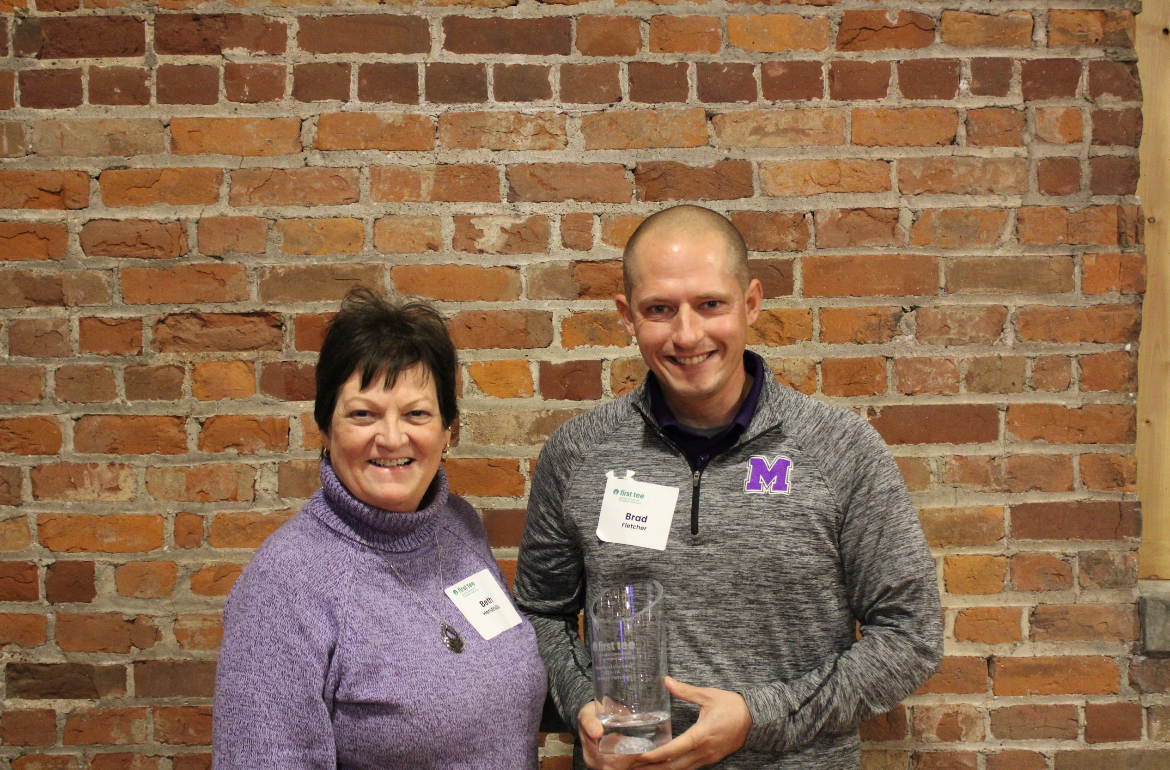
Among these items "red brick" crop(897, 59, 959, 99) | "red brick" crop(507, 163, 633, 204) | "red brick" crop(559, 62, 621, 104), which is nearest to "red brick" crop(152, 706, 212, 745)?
"red brick" crop(507, 163, 633, 204)

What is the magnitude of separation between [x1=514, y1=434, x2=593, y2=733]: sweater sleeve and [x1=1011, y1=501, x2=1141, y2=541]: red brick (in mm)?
1004

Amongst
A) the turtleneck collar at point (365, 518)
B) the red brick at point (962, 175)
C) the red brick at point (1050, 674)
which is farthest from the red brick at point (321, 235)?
the red brick at point (1050, 674)

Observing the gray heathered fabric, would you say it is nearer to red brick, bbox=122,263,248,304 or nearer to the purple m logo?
the purple m logo

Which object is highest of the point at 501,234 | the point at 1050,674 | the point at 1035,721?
the point at 501,234

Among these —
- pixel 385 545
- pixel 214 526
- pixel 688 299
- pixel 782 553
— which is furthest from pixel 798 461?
pixel 214 526

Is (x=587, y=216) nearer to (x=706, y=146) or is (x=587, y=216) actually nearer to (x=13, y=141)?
(x=706, y=146)

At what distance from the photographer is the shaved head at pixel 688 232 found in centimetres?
140

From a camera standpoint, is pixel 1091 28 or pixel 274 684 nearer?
pixel 274 684

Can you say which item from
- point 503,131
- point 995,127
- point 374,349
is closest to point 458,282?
point 503,131

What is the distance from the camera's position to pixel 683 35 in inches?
73.0

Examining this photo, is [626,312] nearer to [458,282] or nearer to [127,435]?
[458,282]

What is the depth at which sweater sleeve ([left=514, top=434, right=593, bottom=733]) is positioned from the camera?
150cm

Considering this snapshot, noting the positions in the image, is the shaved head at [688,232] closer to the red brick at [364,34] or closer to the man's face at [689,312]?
the man's face at [689,312]

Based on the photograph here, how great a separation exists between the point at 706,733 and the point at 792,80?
4.45ft
